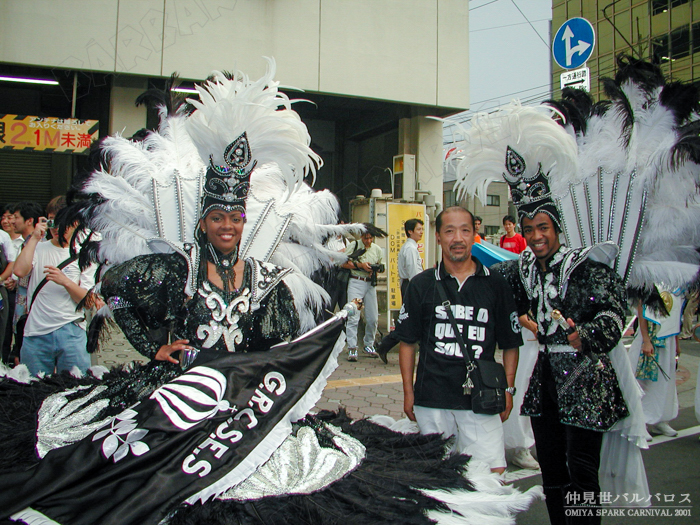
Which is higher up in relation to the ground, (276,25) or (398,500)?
(276,25)

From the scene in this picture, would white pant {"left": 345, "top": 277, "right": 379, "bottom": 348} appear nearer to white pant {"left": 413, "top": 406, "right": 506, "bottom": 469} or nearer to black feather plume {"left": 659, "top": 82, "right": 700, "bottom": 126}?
white pant {"left": 413, "top": 406, "right": 506, "bottom": 469}

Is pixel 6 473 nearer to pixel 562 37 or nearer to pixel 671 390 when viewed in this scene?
pixel 671 390

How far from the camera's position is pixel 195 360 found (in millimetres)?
2645

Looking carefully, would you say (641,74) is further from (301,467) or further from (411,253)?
(411,253)

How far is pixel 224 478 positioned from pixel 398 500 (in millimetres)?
714

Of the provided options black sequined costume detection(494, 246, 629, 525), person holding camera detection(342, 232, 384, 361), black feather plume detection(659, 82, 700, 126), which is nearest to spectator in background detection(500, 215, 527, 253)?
person holding camera detection(342, 232, 384, 361)

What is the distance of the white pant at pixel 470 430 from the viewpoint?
2.93 m

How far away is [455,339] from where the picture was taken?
118 inches

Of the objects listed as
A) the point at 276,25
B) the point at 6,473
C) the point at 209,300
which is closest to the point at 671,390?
the point at 209,300

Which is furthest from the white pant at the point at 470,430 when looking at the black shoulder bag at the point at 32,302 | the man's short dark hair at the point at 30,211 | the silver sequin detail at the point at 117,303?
the man's short dark hair at the point at 30,211

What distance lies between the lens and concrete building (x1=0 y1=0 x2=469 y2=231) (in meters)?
8.98

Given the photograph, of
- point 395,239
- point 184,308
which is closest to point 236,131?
point 184,308

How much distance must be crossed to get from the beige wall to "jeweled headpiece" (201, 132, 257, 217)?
7273 millimetres

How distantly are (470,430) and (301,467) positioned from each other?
971 millimetres
